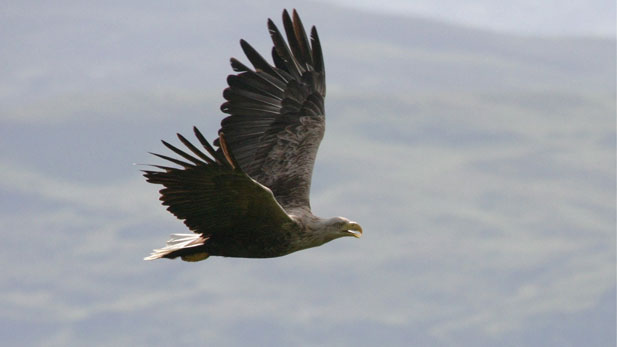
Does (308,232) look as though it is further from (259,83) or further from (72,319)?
(72,319)

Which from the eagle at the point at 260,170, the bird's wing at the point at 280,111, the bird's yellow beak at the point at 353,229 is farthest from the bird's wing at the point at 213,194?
the bird's wing at the point at 280,111

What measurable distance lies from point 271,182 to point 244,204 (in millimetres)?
1719

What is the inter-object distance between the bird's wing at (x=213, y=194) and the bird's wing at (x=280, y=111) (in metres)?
1.34

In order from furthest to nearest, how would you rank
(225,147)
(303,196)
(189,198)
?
1. (303,196)
2. (189,198)
3. (225,147)

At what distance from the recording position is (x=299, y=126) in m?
13.1

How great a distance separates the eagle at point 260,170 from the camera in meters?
10.5

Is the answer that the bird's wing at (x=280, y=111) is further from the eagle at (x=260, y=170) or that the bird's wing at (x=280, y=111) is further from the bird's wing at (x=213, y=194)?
the bird's wing at (x=213, y=194)

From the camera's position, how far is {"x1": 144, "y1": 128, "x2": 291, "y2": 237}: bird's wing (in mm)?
10344

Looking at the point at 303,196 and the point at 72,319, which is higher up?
the point at 72,319

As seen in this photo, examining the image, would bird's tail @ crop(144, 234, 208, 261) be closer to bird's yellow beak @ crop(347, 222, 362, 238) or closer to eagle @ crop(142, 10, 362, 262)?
eagle @ crop(142, 10, 362, 262)

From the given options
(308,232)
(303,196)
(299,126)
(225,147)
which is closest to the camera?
(225,147)

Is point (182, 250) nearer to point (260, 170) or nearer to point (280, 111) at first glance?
point (260, 170)

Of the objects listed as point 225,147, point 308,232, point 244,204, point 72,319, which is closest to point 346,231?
point 308,232

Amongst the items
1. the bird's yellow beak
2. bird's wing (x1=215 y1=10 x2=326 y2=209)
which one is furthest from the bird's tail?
the bird's yellow beak
